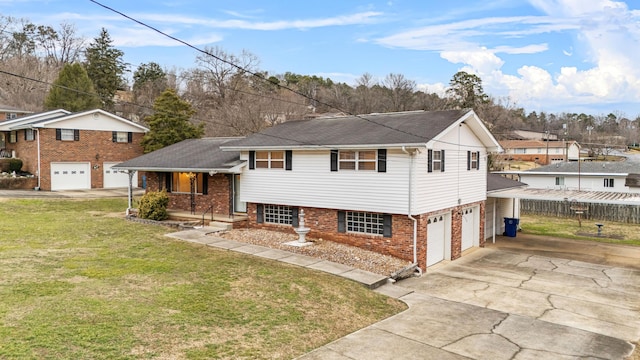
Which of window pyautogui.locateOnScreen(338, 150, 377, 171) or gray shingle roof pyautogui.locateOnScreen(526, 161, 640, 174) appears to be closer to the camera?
window pyautogui.locateOnScreen(338, 150, 377, 171)

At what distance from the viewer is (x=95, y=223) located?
62.8 feet

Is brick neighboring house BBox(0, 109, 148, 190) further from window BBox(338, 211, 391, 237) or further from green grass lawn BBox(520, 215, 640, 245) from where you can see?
green grass lawn BBox(520, 215, 640, 245)

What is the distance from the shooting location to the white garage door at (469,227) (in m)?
19.3

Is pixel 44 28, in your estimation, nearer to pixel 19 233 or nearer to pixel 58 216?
pixel 58 216

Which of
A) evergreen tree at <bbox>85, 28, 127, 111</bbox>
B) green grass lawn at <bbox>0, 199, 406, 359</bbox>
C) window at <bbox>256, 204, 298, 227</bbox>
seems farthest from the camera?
evergreen tree at <bbox>85, 28, 127, 111</bbox>

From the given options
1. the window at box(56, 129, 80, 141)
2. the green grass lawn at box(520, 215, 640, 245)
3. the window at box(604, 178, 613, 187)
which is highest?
the window at box(56, 129, 80, 141)

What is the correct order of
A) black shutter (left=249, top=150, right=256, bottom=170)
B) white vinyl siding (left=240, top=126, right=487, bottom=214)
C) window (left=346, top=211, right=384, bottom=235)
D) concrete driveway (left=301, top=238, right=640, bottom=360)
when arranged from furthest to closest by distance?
black shutter (left=249, top=150, right=256, bottom=170) < window (left=346, top=211, right=384, bottom=235) < white vinyl siding (left=240, top=126, right=487, bottom=214) < concrete driveway (left=301, top=238, right=640, bottom=360)

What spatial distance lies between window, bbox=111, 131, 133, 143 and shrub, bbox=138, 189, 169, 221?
1635 centimetres

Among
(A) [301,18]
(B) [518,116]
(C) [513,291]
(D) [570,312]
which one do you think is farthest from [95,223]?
(B) [518,116]

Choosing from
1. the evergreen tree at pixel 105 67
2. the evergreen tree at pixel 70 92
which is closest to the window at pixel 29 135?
the evergreen tree at pixel 70 92

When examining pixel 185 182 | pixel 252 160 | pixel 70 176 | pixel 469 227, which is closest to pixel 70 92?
pixel 70 176

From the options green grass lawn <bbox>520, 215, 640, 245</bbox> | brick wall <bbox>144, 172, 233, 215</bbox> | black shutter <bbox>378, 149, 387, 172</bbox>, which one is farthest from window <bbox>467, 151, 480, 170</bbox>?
brick wall <bbox>144, 172, 233, 215</bbox>

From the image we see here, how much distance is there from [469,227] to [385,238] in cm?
632

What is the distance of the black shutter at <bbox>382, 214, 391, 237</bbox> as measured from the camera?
15398 millimetres
